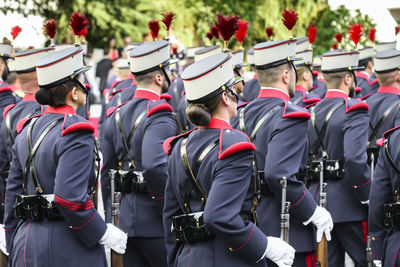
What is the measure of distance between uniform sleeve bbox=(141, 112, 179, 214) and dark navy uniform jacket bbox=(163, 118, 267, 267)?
1157 millimetres

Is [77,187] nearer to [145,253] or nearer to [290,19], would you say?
[145,253]

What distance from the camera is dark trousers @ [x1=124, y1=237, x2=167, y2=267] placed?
5.44m

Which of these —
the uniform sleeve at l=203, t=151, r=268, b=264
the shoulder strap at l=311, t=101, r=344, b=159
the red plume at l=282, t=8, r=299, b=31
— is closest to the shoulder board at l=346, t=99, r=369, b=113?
the shoulder strap at l=311, t=101, r=344, b=159

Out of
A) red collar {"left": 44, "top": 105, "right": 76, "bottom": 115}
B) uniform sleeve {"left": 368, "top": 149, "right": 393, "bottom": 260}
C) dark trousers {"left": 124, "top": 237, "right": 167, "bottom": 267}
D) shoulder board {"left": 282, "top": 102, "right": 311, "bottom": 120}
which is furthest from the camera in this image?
dark trousers {"left": 124, "top": 237, "right": 167, "bottom": 267}

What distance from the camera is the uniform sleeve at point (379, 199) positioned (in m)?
4.56

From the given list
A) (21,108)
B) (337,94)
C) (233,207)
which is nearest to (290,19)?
(337,94)

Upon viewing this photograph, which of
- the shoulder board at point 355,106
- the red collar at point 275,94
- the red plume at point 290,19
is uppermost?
the red plume at point 290,19

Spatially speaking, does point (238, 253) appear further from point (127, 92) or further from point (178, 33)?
point (178, 33)

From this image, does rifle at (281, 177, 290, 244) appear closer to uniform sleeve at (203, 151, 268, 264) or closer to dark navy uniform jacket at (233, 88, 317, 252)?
dark navy uniform jacket at (233, 88, 317, 252)

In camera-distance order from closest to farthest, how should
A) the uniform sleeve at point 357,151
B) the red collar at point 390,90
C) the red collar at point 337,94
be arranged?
the uniform sleeve at point 357,151 < the red collar at point 337,94 < the red collar at point 390,90

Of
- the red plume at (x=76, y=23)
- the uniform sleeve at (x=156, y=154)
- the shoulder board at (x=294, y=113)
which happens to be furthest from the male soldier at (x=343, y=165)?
the red plume at (x=76, y=23)

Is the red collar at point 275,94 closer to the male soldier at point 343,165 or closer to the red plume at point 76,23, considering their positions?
the male soldier at point 343,165

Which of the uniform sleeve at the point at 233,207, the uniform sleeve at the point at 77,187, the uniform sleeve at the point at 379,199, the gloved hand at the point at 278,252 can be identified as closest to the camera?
the uniform sleeve at the point at 233,207

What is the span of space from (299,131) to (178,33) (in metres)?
15.1
